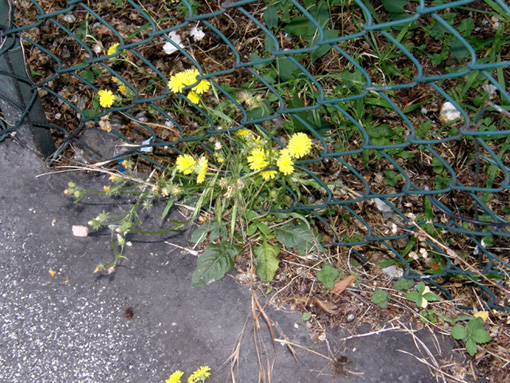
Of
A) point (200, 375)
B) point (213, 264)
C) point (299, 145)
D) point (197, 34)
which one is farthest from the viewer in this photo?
point (197, 34)

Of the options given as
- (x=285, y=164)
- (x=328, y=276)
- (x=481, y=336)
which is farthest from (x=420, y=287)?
(x=285, y=164)

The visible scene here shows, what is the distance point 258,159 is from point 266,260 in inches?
17.6

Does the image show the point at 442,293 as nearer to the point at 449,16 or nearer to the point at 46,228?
the point at 449,16

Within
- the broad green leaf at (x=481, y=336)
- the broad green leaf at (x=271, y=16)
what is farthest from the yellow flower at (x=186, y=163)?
the broad green leaf at (x=481, y=336)

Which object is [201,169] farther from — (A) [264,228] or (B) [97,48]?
(B) [97,48]

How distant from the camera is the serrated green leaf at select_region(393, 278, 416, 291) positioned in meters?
2.02

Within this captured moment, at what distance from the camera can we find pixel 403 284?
79.6 inches

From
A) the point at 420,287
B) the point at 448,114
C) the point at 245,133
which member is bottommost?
the point at 420,287

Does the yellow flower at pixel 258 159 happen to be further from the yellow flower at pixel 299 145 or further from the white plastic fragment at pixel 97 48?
the white plastic fragment at pixel 97 48

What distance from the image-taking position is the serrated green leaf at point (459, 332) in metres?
1.88

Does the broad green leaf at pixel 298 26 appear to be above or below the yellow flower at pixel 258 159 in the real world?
above

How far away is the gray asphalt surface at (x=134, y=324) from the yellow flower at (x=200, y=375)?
4 centimetres

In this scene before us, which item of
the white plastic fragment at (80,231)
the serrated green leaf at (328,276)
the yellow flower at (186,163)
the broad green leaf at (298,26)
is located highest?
the broad green leaf at (298,26)

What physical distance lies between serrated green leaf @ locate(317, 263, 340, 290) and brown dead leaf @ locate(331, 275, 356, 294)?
0.04 metres
